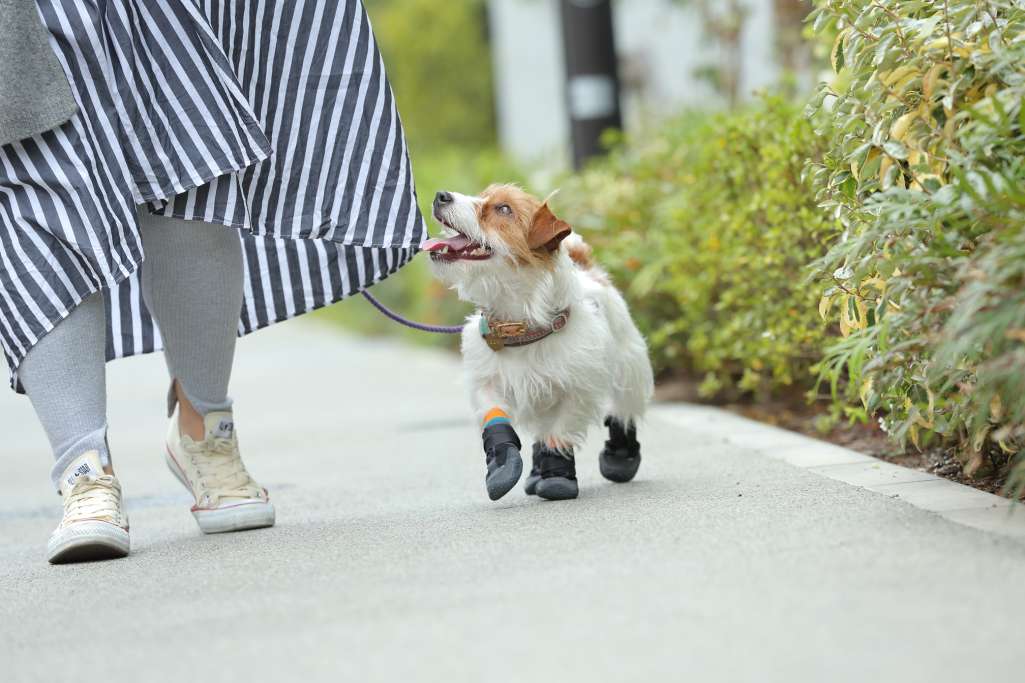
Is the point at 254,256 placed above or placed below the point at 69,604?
above

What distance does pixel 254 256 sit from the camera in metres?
4.55

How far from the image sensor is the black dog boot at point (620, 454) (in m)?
4.38

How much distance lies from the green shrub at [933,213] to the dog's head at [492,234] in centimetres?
80

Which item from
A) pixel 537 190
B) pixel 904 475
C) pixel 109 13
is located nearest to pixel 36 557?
pixel 109 13

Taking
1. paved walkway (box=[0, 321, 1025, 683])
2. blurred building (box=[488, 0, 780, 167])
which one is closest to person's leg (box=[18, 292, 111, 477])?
paved walkway (box=[0, 321, 1025, 683])

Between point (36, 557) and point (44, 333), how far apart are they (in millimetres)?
720

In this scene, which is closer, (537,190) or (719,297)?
(719,297)

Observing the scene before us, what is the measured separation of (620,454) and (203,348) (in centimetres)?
135

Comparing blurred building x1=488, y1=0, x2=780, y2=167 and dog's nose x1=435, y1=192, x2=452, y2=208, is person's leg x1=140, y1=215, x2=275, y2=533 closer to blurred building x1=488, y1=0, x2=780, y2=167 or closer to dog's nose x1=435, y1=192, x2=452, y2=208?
dog's nose x1=435, y1=192, x2=452, y2=208

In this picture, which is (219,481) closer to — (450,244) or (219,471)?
(219,471)

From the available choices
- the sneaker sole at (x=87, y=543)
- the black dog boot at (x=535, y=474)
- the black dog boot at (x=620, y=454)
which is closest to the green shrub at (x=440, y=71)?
the black dog boot at (x=620, y=454)

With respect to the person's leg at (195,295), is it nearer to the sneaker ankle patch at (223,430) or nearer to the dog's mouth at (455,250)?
the sneaker ankle patch at (223,430)

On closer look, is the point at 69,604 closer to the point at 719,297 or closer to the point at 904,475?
the point at 904,475

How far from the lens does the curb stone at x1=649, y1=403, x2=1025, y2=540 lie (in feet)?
10.6
